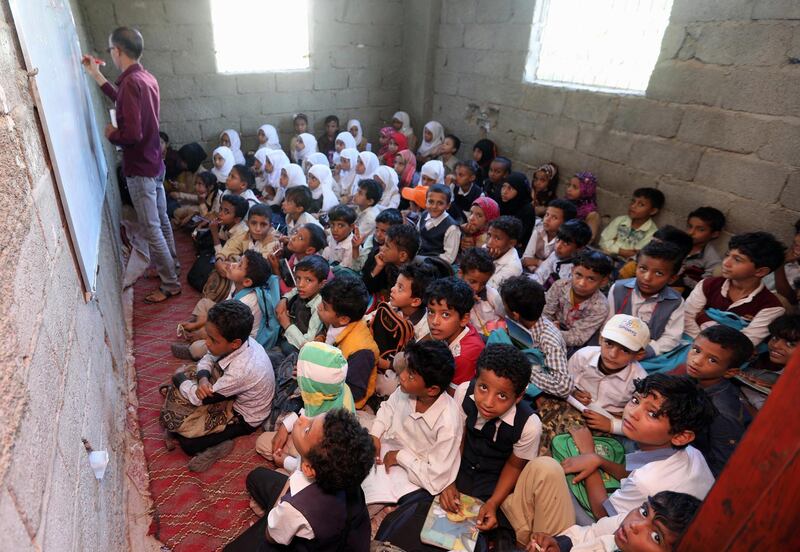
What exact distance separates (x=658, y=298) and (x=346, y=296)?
1.99 meters

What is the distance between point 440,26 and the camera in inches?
258

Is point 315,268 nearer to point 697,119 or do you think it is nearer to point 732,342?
point 732,342

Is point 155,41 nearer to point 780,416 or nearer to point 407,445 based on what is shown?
point 407,445

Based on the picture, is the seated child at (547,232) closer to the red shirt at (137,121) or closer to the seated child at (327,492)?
the seated child at (327,492)

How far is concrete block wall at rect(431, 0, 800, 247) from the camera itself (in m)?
3.30

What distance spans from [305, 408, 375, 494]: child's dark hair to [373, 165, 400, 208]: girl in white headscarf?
3.96m

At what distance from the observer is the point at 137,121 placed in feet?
11.0

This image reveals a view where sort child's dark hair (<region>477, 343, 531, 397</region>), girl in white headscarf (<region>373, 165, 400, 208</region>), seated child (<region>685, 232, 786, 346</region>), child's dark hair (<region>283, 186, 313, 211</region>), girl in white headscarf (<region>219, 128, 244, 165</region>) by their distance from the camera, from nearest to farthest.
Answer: child's dark hair (<region>477, 343, 531, 397</region>)
seated child (<region>685, 232, 786, 346</region>)
child's dark hair (<region>283, 186, 313, 211</region>)
girl in white headscarf (<region>373, 165, 400, 208</region>)
girl in white headscarf (<region>219, 128, 244, 165</region>)

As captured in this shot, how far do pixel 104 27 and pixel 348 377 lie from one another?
18.0 feet

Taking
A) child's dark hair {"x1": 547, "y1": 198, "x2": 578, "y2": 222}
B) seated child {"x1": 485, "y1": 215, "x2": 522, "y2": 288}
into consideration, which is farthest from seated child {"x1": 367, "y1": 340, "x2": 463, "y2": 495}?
child's dark hair {"x1": 547, "y1": 198, "x2": 578, "y2": 222}

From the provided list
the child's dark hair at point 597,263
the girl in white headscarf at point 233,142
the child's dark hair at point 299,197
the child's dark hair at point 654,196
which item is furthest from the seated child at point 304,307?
the girl in white headscarf at point 233,142

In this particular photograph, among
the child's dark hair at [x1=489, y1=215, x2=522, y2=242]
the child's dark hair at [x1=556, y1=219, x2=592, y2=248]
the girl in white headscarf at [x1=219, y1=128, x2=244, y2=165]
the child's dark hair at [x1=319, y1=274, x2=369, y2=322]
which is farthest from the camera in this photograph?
the girl in white headscarf at [x1=219, y1=128, x2=244, y2=165]

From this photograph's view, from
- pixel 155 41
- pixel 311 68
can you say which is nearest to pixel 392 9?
pixel 311 68

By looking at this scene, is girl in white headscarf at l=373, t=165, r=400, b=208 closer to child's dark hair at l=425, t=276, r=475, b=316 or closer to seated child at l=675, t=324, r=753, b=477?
child's dark hair at l=425, t=276, r=475, b=316
